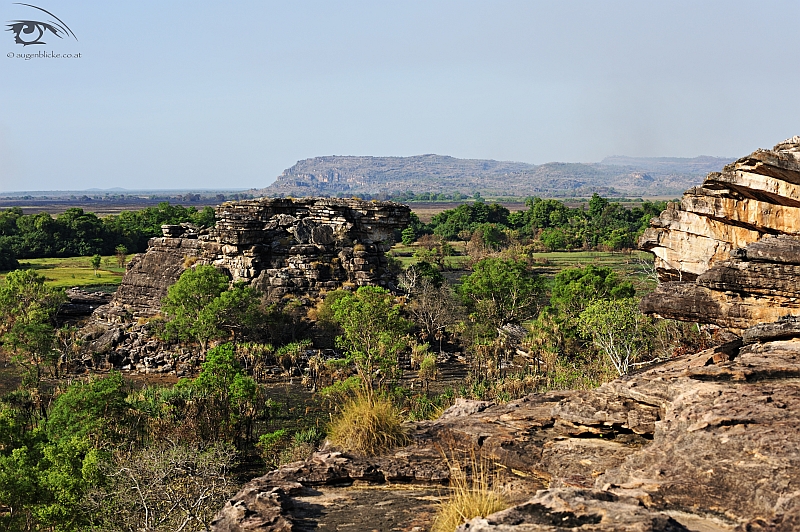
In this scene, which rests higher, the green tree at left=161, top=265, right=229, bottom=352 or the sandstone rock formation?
the sandstone rock formation

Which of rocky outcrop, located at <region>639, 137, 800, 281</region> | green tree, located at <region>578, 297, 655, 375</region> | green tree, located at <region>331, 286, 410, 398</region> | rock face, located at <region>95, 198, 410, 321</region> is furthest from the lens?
rock face, located at <region>95, 198, 410, 321</region>

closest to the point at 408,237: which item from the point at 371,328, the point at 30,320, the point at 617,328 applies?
the point at 30,320

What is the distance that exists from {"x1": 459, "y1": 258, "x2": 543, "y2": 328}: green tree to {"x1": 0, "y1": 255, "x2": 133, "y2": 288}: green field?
31.7 meters

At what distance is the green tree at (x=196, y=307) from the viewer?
33750mm

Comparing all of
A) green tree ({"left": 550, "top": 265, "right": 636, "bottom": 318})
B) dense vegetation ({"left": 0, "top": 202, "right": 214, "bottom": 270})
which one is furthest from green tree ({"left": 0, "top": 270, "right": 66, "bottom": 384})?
dense vegetation ({"left": 0, "top": 202, "right": 214, "bottom": 270})

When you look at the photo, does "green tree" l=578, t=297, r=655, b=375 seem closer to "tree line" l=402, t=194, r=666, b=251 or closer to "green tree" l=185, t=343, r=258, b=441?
"green tree" l=185, t=343, r=258, b=441

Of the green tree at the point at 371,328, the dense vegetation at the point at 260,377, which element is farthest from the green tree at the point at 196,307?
the green tree at the point at 371,328

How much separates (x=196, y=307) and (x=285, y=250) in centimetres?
724

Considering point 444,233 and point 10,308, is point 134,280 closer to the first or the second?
point 10,308

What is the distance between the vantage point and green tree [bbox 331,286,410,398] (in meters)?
27.8

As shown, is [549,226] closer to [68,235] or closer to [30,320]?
[68,235]

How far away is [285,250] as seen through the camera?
4112cm

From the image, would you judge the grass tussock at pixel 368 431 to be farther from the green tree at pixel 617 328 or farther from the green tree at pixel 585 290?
the green tree at pixel 585 290

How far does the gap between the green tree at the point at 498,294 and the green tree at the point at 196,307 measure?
1246 centimetres
